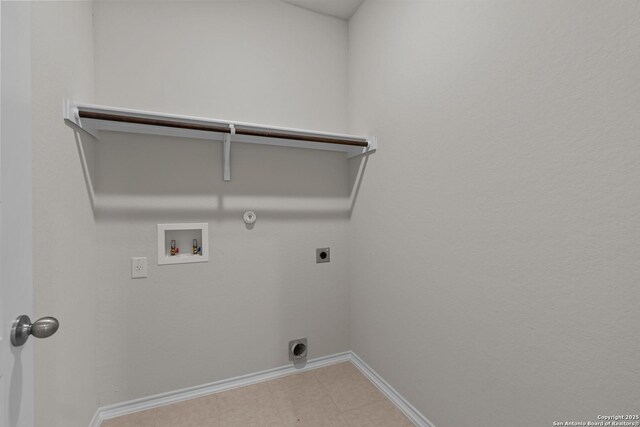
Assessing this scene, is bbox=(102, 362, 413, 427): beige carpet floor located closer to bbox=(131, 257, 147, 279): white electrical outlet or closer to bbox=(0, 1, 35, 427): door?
bbox=(131, 257, 147, 279): white electrical outlet

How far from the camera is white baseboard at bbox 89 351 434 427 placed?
1472mm

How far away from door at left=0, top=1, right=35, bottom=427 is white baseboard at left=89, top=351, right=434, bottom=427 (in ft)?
3.66

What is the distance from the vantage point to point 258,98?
71.1 inches

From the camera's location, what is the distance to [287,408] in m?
1.56

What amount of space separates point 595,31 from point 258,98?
1.60 m

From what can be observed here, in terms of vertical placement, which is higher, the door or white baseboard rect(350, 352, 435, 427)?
the door

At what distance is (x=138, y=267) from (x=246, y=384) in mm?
1006

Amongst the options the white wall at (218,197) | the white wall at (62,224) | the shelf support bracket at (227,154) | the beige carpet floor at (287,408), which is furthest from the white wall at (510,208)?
the white wall at (62,224)

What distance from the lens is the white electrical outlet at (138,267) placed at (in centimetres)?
152

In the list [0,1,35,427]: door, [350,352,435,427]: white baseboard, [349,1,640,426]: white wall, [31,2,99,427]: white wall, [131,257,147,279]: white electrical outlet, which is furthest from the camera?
[131,257,147,279]: white electrical outlet

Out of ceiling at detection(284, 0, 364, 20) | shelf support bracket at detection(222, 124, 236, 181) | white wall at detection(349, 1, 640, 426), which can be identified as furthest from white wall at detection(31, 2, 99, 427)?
white wall at detection(349, 1, 640, 426)

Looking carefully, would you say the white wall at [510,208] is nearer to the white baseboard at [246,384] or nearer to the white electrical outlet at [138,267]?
the white baseboard at [246,384]

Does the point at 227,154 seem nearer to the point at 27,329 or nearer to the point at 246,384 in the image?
the point at 27,329

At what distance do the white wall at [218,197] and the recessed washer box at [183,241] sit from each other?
43mm
